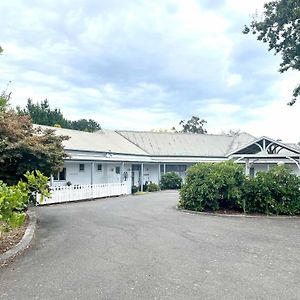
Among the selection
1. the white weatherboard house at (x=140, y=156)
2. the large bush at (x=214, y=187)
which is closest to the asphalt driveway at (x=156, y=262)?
the large bush at (x=214, y=187)

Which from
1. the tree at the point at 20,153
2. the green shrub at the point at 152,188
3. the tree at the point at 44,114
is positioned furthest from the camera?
the tree at the point at 44,114

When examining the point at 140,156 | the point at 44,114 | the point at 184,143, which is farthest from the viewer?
the point at 44,114

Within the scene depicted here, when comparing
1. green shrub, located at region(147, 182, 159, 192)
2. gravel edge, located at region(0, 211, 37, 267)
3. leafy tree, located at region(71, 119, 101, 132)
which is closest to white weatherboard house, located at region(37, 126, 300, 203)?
green shrub, located at region(147, 182, 159, 192)

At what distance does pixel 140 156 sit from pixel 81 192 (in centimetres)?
1278

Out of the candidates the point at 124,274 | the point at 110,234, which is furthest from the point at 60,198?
the point at 124,274

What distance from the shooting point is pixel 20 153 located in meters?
11.4

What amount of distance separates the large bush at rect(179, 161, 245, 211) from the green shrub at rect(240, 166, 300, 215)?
0.51 meters

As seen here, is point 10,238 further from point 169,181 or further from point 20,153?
point 169,181

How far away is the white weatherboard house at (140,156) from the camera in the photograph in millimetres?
20797

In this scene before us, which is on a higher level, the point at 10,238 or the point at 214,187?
the point at 214,187

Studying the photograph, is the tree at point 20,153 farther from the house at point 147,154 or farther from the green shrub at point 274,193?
the green shrub at point 274,193

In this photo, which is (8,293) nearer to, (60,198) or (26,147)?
(26,147)

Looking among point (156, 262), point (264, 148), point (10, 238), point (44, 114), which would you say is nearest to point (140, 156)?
point (264, 148)

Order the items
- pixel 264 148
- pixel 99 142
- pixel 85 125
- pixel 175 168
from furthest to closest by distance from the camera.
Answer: pixel 85 125 < pixel 175 168 < pixel 99 142 < pixel 264 148
